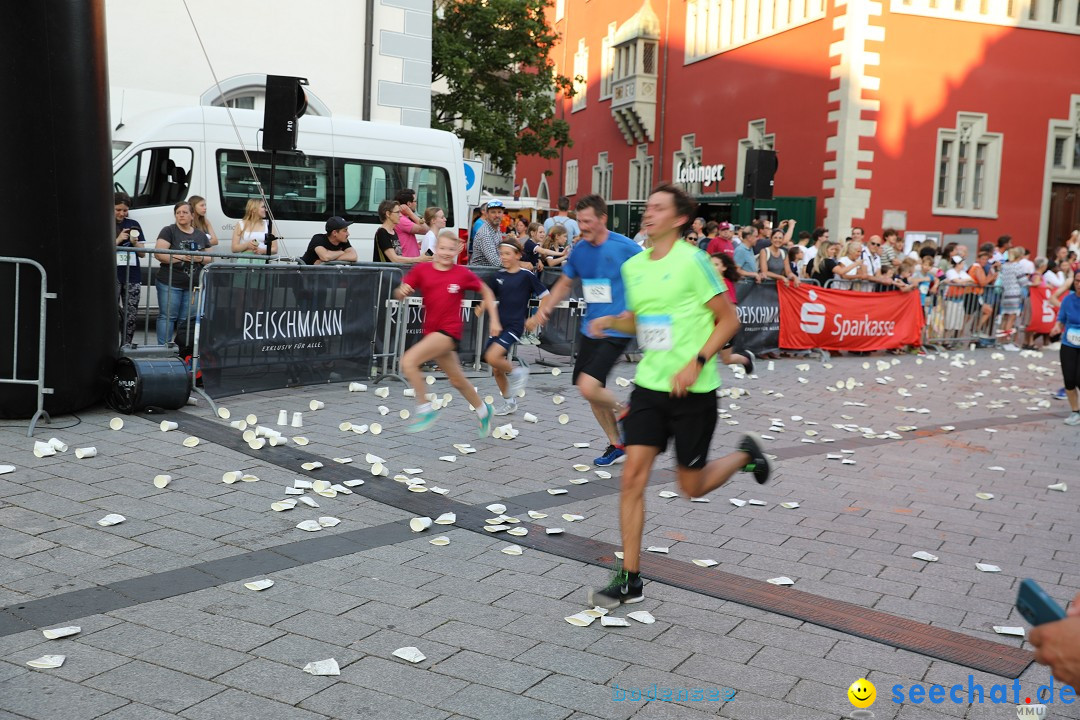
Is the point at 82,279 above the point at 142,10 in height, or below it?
below

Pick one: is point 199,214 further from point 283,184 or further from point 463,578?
point 463,578

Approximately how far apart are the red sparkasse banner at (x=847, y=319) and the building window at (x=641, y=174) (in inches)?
877

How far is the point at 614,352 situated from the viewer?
7.19 meters

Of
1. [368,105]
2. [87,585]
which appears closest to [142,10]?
[368,105]

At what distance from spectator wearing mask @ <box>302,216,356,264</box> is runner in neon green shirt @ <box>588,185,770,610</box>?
697cm

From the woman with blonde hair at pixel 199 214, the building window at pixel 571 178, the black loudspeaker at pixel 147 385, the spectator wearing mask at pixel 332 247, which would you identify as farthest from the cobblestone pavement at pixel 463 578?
the building window at pixel 571 178

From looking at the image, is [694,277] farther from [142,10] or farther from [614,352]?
[142,10]

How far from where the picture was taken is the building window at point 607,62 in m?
42.9

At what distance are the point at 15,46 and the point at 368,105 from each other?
12.6m

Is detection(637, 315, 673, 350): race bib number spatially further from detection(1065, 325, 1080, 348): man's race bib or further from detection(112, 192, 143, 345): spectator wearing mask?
detection(1065, 325, 1080, 348): man's race bib

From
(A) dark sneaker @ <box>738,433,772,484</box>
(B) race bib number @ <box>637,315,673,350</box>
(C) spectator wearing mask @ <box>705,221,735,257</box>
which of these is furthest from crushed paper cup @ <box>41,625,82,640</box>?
(C) spectator wearing mask @ <box>705,221,735,257</box>

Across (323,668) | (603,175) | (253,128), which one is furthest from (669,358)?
(603,175)

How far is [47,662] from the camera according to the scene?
3.77m

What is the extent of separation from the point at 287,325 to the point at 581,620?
20.3 ft
